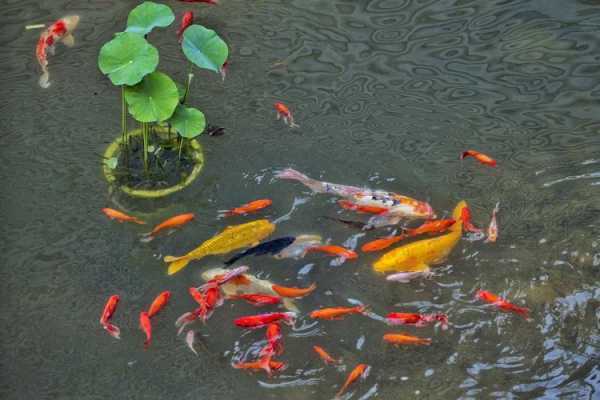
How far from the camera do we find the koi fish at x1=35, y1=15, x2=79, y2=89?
5.05 m

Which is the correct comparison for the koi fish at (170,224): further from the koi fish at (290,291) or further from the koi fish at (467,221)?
the koi fish at (467,221)

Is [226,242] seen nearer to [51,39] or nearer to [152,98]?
[152,98]

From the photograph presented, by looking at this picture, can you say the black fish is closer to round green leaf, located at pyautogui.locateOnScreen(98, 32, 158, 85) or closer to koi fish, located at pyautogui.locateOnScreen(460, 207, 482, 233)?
koi fish, located at pyautogui.locateOnScreen(460, 207, 482, 233)

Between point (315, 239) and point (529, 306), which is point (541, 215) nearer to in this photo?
point (529, 306)

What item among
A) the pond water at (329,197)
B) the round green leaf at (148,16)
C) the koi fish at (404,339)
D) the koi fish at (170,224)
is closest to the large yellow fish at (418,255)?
the pond water at (329,197)

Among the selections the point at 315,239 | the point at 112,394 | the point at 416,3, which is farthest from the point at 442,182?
the point at 112,394

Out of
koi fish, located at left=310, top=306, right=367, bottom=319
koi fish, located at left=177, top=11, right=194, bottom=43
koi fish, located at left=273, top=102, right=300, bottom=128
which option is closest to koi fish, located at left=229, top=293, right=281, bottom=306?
koi fish, located at left=310, top=306, right=367, bottom=319

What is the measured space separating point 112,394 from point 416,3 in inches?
146

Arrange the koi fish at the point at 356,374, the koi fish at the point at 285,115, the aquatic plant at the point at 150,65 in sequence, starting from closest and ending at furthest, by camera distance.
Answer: the koi fish at the point at 356,374 < the aquatic plant at the point at 150,65 < the koi fish at the point at 285,115

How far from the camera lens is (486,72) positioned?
5.19 m

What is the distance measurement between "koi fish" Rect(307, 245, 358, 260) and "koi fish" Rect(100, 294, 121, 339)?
109 cm

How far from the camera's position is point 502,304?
12.5 feet

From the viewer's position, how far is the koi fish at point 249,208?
14.0 feet

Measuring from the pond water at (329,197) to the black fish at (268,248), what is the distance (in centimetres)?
6
